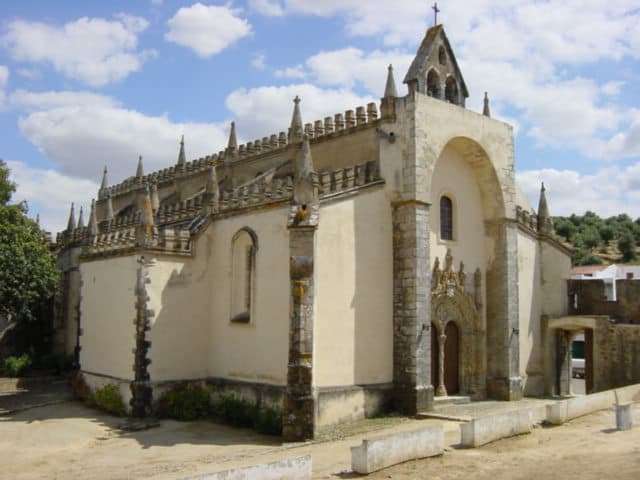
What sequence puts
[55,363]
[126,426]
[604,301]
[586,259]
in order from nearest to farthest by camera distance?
[126,426]
[604,301]
[55,363]
[586,259]

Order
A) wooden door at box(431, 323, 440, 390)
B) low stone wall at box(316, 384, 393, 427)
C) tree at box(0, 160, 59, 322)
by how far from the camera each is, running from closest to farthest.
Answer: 1. low stone wall at box(316, 384, 393, 427)
2. wooden door at box(431, 323, 440, 390)
3. tree at box(0, 160, 59, 322)

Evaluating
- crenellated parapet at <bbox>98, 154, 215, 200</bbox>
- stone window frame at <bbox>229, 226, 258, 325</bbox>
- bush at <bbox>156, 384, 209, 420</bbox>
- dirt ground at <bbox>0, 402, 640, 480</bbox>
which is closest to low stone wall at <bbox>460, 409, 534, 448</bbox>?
dirt ground at <bbox>0, 402, 640, 480</bbox>

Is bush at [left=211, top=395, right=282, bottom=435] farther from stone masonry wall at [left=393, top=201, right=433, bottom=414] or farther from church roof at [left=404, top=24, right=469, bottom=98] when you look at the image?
church roof at [left=404, top=24, right=469, bottom=98]

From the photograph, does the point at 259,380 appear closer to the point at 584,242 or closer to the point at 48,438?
the point at 48,438

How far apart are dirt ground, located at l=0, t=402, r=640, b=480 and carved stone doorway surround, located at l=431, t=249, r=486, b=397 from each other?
4355 millimetres

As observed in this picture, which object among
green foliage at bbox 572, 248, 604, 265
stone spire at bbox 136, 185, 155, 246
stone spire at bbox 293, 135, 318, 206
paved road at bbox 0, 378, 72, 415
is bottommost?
paved road at bbox 0, 378, 72, 415

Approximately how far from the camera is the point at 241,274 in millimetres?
22219

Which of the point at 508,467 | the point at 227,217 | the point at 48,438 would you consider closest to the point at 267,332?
the point at 227,217

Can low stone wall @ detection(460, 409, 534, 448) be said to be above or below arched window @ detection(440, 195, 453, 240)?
below

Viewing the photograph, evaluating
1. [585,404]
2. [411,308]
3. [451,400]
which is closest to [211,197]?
[411,308]

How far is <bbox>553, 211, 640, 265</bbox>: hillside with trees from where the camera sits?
76.0 m

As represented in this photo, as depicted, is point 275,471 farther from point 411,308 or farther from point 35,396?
point 35,396

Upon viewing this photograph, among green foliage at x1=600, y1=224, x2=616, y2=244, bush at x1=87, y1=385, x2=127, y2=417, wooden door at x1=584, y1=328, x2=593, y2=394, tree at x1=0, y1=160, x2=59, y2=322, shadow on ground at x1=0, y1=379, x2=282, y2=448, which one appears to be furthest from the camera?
green foliage at x1=600, y1=224, x2=616, y2=244

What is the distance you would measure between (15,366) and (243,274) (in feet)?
55.8
